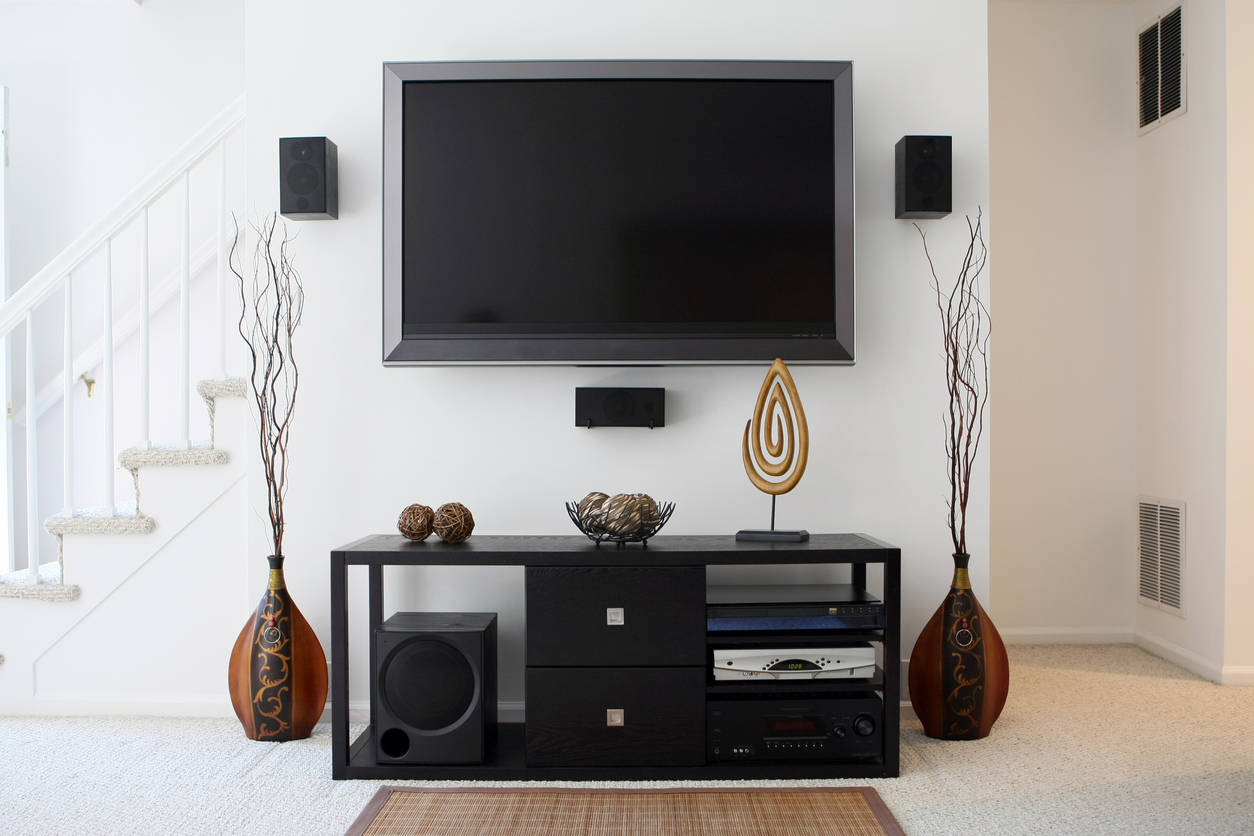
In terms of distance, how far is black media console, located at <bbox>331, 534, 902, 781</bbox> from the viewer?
200 cm

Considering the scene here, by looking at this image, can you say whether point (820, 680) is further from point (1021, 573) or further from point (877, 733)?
point (1021, 573)

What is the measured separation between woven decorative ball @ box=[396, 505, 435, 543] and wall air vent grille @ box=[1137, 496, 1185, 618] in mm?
2671

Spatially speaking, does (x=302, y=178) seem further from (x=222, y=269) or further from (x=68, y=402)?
(x=68, y=402)

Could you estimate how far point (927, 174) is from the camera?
7.66ft

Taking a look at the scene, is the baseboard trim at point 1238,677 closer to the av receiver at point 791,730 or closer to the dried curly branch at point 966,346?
the dried curly branch at point 966,346

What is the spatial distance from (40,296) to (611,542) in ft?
6.57

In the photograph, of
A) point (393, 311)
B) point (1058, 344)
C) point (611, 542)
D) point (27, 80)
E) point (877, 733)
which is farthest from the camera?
point (27, 80)

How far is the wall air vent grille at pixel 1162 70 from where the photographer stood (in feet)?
9.52

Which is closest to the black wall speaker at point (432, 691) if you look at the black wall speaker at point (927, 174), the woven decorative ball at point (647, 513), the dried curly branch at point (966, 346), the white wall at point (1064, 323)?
the woven decorative ball at point (647, 513)

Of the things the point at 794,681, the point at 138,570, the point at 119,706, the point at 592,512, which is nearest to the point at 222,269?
the point at 138,570

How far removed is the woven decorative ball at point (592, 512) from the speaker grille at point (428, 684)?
463mm

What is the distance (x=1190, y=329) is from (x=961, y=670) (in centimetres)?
166

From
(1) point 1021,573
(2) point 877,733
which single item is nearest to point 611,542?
(2) point 877,733

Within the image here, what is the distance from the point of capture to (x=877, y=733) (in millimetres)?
2010
